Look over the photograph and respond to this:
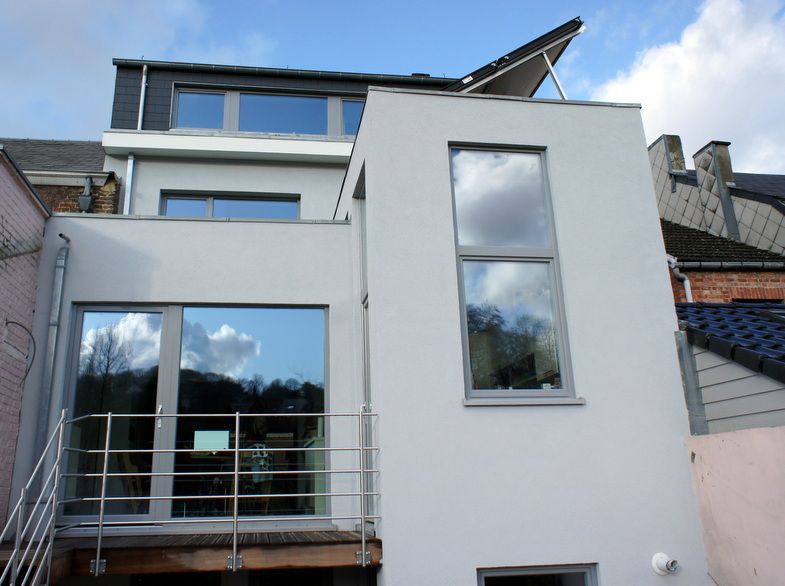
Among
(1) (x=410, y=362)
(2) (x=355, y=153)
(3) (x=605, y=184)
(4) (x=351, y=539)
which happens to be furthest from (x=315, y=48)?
(4) (x=351, y=539)

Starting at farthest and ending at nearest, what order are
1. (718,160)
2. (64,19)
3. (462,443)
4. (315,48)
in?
(64,19) < (718,160) < (315,48) < (462,443)

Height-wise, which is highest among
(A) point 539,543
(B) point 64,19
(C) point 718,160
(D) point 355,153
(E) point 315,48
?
(B) point 64,19

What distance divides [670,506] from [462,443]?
5.12ft

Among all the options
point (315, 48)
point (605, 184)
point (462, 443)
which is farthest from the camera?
point (315, 48)

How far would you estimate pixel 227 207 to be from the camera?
929 centimetres

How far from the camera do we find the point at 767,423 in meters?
4.37

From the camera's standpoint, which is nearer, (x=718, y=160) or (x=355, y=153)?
(x=355, y=153)

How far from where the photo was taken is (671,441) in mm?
4980

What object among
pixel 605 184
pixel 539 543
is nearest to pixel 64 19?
pixel 605 184

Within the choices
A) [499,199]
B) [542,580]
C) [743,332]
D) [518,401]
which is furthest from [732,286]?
[542,580]

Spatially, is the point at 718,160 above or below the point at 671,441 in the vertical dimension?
above

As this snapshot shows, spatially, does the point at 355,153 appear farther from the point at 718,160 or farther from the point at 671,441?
the point at 718,160

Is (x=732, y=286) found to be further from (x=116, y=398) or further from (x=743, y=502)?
(x=116, y=398)

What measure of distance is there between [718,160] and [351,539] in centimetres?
1052
